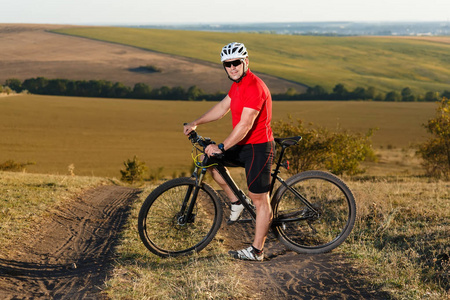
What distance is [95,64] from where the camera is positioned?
11338 centimetres

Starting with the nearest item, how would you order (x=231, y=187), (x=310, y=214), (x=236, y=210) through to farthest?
(x=231, y=187)
(x=236, y=210)
(x=310, y=214)

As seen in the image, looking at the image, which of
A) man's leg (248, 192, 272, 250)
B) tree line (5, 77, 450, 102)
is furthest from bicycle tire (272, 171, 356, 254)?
tree line (5, 77, 450, 102)

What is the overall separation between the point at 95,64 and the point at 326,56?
87.8m

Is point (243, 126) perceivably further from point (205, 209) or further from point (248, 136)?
point (205, 209)

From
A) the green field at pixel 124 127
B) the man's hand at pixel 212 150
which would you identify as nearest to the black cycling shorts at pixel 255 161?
the man's hand at pixel 212 150

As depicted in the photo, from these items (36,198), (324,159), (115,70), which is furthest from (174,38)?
(36,198)

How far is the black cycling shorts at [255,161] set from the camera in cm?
528

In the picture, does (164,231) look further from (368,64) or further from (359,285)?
(368,64)

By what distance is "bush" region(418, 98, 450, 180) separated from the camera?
26.4m

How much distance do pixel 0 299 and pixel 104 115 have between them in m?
71.2

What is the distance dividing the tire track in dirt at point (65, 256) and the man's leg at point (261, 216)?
1.82m

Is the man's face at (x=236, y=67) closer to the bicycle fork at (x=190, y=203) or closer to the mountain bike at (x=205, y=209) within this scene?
the mountain bike at (x=205, y=209)

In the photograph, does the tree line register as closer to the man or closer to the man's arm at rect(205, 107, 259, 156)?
the man

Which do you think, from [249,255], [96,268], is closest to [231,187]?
[249,255]
